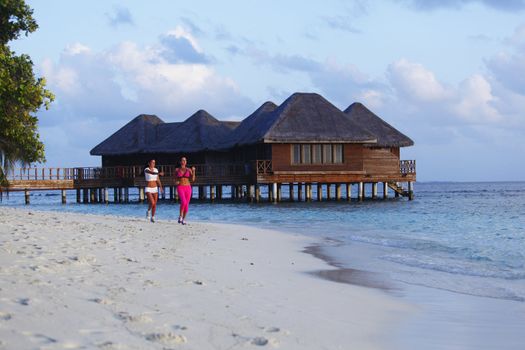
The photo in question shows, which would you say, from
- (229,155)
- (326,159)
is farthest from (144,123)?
(326,159)

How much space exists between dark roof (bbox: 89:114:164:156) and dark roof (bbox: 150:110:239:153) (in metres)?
0.82

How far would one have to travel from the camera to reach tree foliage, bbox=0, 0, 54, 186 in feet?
37.6

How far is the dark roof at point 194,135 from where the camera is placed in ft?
123

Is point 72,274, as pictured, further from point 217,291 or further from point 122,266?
point 217,291

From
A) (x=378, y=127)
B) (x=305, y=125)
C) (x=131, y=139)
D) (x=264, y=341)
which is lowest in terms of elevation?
(x=264, y=341)

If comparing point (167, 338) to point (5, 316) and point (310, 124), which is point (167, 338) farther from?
point (310, 124)

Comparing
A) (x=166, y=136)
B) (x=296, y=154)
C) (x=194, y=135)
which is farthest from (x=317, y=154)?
(x=166, y=136)

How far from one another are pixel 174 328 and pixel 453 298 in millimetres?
3391

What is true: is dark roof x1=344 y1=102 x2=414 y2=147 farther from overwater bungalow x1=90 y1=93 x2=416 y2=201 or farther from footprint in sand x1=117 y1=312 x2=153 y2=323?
footprint in sand x1=117 y1=312 x2=153 y2=323

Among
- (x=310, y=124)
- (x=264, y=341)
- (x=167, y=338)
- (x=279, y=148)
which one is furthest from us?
(x=310, y=124)

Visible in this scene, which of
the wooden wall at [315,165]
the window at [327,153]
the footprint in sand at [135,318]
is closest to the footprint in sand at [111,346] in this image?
the footprint in sand at [135,318]

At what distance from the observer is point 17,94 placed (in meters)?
11.5

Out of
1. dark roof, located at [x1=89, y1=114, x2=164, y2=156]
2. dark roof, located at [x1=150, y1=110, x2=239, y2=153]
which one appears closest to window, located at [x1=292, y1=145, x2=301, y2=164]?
dark roof, located at [x1=150, y1=110, x2=239, y2=153]

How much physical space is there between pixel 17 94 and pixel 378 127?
28.4 m
